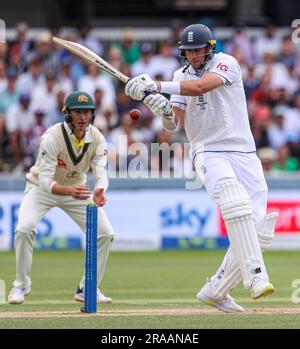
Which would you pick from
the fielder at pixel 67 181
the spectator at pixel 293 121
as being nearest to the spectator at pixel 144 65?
the spectator at pixel 293 121

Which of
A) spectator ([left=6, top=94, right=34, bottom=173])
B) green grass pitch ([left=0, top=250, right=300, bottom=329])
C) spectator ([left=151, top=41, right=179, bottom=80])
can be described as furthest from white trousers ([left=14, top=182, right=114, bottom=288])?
spectator ([left=151, top=41, right=179, bottom=80])

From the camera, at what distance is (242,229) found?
827cm

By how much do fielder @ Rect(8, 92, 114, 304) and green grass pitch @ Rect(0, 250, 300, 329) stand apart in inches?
14.7

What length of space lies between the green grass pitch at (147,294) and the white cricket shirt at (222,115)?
4.35 feet

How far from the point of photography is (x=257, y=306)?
9227mm

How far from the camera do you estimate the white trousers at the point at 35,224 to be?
9.72 metres

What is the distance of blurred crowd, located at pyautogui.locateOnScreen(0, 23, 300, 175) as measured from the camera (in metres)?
16.7

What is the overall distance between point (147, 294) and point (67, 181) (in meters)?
1.35

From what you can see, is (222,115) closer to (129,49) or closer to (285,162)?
(285,162)

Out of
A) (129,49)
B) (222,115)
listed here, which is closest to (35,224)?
(222,115)

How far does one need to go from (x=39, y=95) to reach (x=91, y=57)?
8670 millimetres
